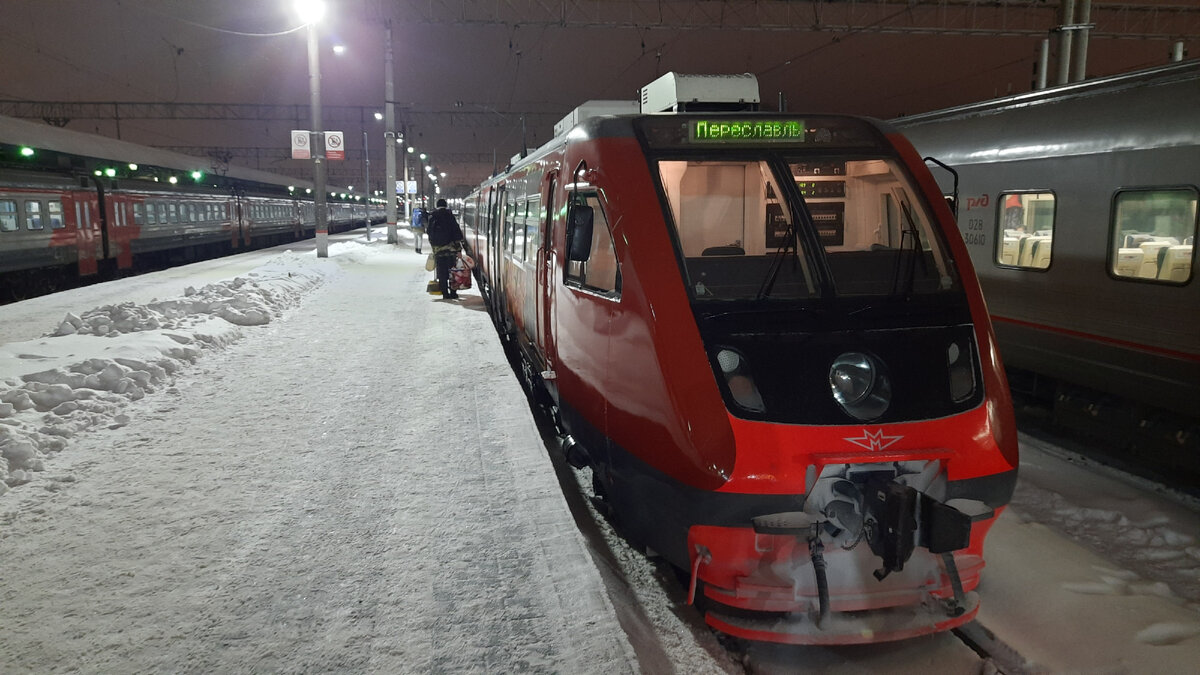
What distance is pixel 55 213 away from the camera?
1847cm

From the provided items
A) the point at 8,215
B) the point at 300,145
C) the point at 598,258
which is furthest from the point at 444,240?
the point at 598,258

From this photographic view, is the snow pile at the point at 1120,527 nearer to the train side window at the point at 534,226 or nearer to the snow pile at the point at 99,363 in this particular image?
the train side window at the point at 534,226

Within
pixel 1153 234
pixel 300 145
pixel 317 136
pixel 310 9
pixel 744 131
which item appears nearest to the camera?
pixel 744 131

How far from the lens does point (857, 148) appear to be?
4.71 meters

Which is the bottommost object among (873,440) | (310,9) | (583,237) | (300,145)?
(873,440)

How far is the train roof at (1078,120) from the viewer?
248 inches

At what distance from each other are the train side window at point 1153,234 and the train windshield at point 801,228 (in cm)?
309

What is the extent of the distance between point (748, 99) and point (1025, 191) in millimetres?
3384

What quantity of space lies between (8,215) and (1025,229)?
1845 cm

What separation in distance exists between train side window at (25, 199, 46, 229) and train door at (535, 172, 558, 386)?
15843mm

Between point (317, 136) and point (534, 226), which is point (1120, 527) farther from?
point (317, 136)

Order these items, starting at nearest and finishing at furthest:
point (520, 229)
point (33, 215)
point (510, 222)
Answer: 1. point (520, 229)
2. point (510, 222)
3. point (33, 215)

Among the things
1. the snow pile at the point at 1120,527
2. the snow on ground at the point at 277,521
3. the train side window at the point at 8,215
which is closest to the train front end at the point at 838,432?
the snow on ground at the point at 277,521

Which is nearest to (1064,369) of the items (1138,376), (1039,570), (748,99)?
(1138,376)
